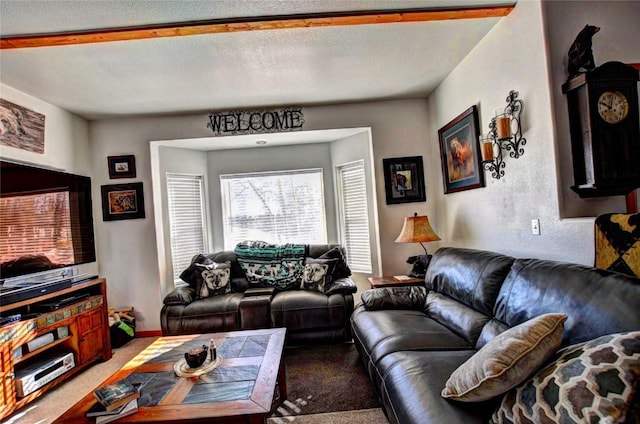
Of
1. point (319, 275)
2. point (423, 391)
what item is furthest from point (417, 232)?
point (423, 391)

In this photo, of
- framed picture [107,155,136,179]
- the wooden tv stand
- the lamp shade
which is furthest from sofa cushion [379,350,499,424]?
framed picture [107,155,136,179]

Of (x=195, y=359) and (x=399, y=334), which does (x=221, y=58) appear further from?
(x=399, y=334)

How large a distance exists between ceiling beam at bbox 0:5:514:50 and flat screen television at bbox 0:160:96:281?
3.48 feet

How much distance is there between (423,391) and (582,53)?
6.95 feet

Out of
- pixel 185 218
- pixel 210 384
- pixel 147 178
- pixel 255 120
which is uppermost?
pixel 255 120

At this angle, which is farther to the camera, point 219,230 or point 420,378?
point 219,230

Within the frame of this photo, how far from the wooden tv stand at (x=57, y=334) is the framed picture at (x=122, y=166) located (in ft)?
4.25

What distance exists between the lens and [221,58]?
260cm

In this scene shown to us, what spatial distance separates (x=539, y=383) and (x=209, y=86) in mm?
3264

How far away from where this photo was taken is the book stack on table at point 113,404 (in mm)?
1438

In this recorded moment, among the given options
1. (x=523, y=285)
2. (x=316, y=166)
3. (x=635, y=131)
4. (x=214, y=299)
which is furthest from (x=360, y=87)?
(x=214, y=299)

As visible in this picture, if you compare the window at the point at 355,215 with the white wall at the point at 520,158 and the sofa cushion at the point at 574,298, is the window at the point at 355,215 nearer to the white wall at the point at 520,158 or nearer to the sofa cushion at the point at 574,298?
the white wall at the point at 520,158

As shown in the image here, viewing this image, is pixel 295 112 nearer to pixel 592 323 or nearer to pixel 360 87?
pixel 360 87

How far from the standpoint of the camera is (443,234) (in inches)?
149
